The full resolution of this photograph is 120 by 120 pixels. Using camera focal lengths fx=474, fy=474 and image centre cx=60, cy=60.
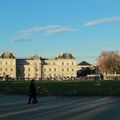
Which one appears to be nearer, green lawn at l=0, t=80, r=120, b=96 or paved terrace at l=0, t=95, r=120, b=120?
paved terrace at l=0, t=95, r=120, b=120

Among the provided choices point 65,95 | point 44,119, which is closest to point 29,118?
point 44,119

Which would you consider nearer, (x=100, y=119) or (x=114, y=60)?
(x=100, y=119)

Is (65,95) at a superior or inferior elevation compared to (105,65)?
inferior

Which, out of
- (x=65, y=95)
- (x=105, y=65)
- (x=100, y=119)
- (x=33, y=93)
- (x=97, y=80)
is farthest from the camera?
(x=105, y=65)

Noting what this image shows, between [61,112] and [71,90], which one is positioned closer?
[61,112]

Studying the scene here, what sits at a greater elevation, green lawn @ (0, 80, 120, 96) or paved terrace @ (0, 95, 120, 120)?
green lawn @ (0, 80, 120, 96)

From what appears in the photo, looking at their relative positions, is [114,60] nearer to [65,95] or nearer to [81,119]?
[65,95]

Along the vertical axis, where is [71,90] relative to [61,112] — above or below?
above

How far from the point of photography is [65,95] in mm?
44594

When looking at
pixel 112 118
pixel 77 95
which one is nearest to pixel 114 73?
pixel 77 95

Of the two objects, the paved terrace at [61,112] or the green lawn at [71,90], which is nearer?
the paved terrace at [61,112]

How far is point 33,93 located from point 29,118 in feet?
42.0

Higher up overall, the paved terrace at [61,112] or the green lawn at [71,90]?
the green lawn at [71,90]

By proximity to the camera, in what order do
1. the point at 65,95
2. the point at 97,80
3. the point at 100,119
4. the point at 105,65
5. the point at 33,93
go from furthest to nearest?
the point at 105,65 → the point at 97,80 → the point at 65,95 → the point at 33,93 → the point at 100,119
